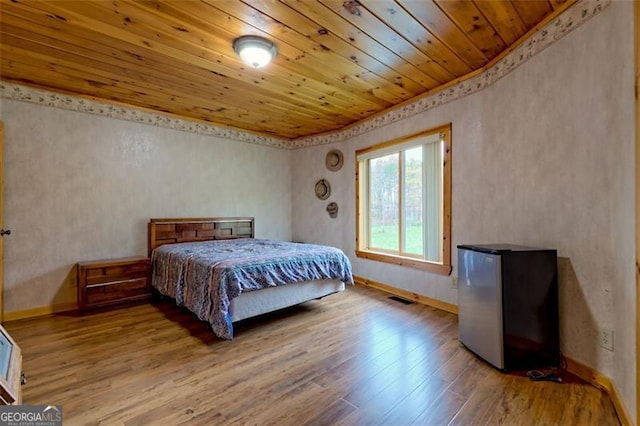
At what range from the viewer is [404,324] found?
109 inches

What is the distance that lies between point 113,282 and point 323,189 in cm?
307

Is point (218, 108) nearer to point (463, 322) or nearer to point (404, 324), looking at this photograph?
point (404, 324)

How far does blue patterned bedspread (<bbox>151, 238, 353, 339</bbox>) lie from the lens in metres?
2.38

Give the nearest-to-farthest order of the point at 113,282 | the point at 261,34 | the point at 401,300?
the point at 261,34 → the point at 113,282 → the point at 401,300

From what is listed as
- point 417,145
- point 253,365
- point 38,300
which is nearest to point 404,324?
point 253,365

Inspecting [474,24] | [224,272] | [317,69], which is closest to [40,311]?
[224,272]

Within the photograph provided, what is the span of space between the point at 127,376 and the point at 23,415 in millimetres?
669

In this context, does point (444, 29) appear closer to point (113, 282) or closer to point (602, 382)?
point (602, 382)

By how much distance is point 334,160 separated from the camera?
4.61m

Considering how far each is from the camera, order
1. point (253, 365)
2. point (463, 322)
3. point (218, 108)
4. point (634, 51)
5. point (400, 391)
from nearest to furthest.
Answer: point (634, 51), point (400, 391), point (253, 365), point (463, 322), point (218, 108)

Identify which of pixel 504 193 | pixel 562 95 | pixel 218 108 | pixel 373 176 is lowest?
pixel 504 193

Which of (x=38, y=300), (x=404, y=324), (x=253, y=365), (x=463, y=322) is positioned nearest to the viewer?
(x=253, y=365)

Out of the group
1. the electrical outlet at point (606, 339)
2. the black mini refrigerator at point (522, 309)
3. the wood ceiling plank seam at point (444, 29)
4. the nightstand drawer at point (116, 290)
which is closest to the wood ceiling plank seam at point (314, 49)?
the wood ceiling plank seam at point (444, 29)

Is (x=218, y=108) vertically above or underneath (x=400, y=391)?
above
